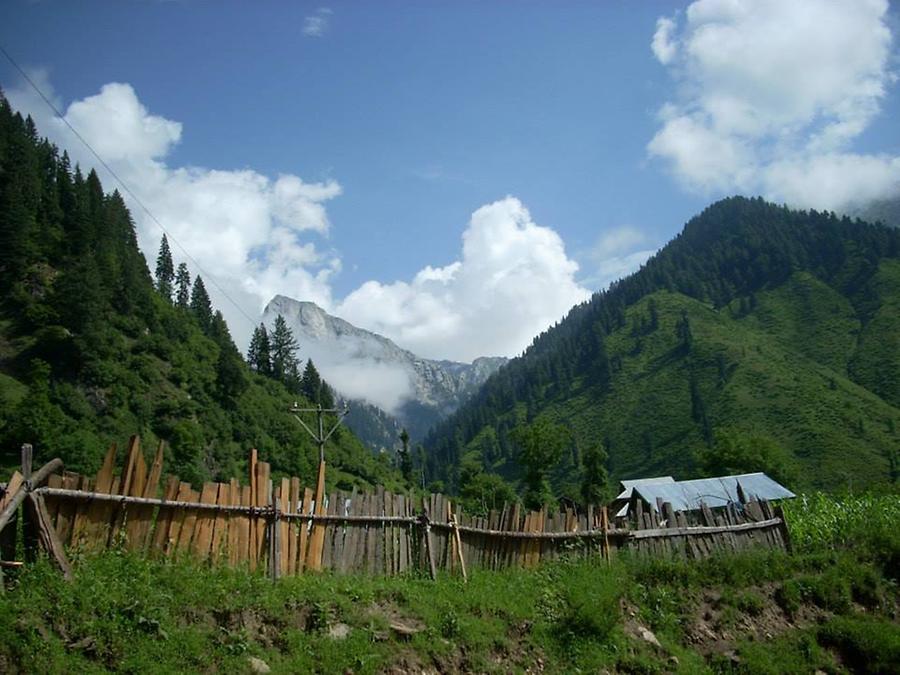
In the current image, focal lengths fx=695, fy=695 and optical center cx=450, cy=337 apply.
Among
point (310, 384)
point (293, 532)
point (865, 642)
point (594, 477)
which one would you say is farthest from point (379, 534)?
point (310, 384)

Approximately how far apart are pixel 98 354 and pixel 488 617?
326 ft

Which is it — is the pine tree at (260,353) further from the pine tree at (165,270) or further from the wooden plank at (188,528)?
the wooden plank at (188,528)

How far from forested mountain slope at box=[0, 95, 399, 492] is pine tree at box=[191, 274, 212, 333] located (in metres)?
6.82

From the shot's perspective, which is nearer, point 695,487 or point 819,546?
point 819,546

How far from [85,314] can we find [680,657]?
102758 mm

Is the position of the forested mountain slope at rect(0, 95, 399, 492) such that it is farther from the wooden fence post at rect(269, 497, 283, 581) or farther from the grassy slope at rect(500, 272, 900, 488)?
the wooden fence post at rect(269, 497, 283, 581)

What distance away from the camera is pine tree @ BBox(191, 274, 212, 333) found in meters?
147

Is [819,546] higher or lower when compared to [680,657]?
higher

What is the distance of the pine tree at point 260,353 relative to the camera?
160 metres

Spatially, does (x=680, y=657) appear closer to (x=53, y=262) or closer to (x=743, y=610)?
(x=743, y=610)

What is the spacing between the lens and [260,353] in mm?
159875

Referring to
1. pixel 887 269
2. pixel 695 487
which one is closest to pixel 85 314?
pixel 695 487

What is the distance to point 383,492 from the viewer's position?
41.9ft

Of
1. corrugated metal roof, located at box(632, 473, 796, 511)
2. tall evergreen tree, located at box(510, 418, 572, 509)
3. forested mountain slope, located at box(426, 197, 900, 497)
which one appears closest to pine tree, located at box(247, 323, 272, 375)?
forested mountain slope, located at box(426, 197, 900, 497)
